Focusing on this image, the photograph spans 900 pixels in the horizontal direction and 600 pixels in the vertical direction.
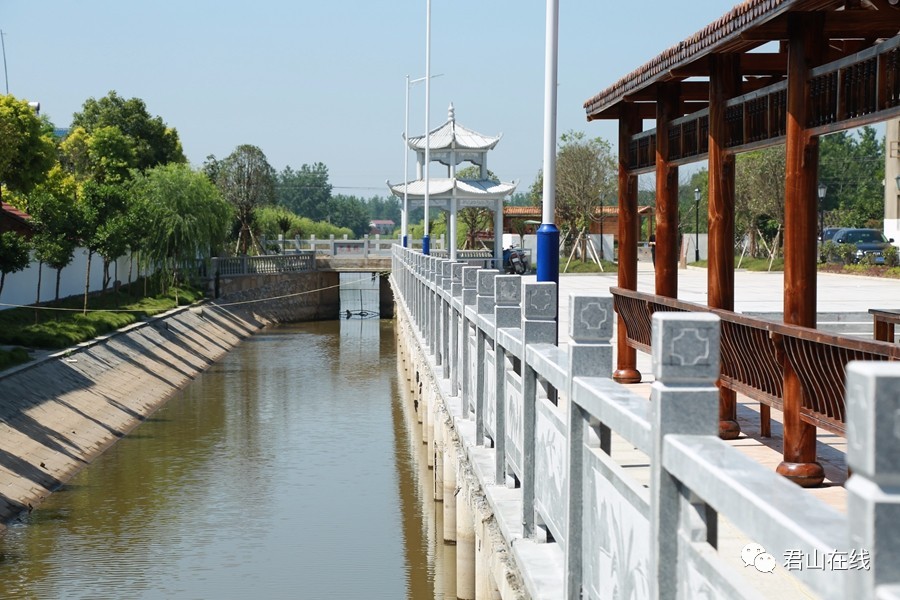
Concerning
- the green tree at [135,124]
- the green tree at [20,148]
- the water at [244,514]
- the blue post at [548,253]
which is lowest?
the water at [244,514]

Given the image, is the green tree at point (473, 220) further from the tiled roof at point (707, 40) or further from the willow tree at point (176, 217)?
the tiled roof at point (707, 40)

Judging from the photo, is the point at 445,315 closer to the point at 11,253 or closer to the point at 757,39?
the point at 757,39

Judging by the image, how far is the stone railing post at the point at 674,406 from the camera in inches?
126

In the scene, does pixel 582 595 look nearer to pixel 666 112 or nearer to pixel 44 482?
pixel 666 112

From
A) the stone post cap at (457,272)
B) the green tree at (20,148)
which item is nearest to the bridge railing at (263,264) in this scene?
the green tree at (20,148)

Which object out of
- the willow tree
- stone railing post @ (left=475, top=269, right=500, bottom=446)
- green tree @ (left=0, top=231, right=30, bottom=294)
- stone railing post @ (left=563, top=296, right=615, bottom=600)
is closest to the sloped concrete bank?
green tree @ (left=0, top=231, right=30, bottom=294)

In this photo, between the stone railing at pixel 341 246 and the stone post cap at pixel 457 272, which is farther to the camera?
the stone railing at pixel 341 246

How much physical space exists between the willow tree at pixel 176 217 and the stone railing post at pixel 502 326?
138ft

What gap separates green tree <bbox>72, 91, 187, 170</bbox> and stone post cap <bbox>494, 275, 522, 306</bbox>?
57426 mm

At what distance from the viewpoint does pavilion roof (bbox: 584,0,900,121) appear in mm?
8203

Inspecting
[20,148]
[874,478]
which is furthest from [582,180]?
[874,478]

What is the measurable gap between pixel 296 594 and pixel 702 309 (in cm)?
697

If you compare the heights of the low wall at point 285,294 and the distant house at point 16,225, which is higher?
the distant house at point 16,225

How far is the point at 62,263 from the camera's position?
36469mm
